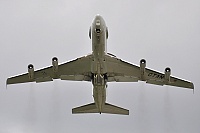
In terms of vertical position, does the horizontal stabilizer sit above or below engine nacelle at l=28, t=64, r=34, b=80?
below

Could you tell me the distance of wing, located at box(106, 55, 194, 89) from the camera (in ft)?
245

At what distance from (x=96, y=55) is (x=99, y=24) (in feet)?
15.3

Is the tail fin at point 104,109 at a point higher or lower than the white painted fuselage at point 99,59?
lower

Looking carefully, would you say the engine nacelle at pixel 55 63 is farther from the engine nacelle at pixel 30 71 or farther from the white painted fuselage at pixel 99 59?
the white painted fuselage at pixel 99 59

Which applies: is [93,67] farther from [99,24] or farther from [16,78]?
[16,78]

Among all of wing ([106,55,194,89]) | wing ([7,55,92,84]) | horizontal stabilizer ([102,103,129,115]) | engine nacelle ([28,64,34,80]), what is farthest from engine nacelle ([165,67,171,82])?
engine nacelle ([28,64,34,80])

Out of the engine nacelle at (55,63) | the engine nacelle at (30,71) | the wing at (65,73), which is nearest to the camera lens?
the engine nacelle at (55,63)

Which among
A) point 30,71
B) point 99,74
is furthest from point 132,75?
point 30,71

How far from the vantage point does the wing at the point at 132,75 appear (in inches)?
2943

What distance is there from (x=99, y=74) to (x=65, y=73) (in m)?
6.96

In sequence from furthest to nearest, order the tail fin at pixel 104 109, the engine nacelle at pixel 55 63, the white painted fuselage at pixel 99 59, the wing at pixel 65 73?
the tail fin at pixel 104 109, the wing at pixel 65 73, the engine nacelle at pixel 55 63, the white painted fuselage at pixel 99 59

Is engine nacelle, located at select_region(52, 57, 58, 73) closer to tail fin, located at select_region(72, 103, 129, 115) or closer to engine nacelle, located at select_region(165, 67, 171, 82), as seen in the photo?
tail fin, located at select_region(72, 103, 129, 115)

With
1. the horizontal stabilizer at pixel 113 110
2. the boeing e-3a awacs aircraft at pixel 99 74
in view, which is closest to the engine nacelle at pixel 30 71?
the boeing e-3a awacs aircraft at pixel 99 74

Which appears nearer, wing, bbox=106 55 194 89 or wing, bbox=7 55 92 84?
wing, bbox=7 55 92 84
